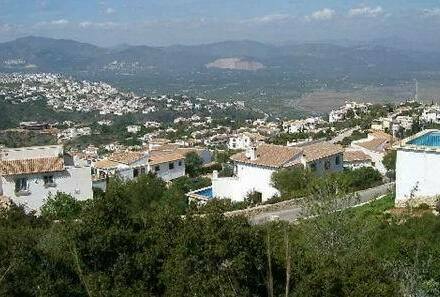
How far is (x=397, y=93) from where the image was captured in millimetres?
179875

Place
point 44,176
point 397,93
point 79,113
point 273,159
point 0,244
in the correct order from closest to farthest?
1. point 0,244
2. point 44,176
3. point 273,159
4. point 79,113
5. point 397,93

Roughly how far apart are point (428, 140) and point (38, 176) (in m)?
16.7

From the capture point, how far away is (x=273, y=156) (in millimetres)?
31859

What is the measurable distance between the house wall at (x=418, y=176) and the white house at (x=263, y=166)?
35.0ft

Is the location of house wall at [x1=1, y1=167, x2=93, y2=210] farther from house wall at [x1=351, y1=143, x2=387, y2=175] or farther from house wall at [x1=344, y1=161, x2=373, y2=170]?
house wall at [x1=351, y1=143, x2=387, y2=175]

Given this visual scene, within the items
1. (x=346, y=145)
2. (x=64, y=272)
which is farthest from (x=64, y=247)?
(x=346, y=145)

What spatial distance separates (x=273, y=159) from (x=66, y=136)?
8281 cm

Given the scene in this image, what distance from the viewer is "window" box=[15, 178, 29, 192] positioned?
1068 inches

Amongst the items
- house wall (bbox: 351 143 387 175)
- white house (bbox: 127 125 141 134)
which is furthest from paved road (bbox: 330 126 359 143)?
white house (bbox: 127 125 141 134)

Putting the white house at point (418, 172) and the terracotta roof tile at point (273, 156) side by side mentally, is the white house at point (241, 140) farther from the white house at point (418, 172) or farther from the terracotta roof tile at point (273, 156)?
the white house at point (418, 172)

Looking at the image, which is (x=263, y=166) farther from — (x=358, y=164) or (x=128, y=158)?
(x=128, y=158)

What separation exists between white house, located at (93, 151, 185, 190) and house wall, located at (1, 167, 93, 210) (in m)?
Answer: 12.3

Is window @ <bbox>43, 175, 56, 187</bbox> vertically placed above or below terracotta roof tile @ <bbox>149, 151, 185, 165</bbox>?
above

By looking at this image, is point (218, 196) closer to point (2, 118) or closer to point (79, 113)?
point (2, 118)
